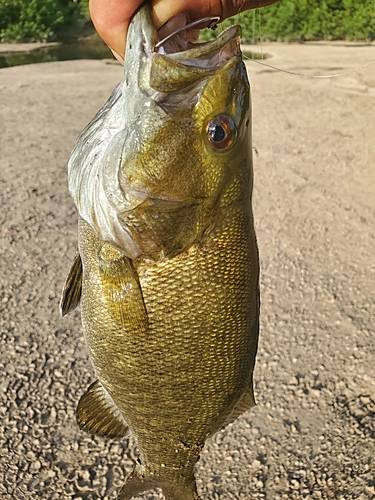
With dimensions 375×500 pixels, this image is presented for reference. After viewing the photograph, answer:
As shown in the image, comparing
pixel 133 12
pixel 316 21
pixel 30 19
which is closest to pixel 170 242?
pixel 133 12

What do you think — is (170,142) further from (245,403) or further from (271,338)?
(271,338)

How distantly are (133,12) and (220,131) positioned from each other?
357mm

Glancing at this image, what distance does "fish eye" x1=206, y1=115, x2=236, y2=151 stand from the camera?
4.45ft

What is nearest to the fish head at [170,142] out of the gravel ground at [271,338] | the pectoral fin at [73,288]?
the pectoral fin at [73,288]

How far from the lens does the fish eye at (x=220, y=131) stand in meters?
1.36

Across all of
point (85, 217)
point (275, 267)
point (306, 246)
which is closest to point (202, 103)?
point (85, 217)

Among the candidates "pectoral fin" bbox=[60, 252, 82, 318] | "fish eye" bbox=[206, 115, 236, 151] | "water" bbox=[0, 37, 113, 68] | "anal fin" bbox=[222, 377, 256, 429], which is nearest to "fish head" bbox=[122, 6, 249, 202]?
"fish eye" bbox=[206, 115, 236, 151]

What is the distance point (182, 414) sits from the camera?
1698 millimetres

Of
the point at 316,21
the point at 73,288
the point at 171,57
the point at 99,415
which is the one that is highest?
the point at 171,57

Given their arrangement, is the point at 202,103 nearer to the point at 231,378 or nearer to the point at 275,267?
the point at 231,378

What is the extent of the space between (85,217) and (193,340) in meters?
0.48

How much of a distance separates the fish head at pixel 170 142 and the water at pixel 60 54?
1505cm

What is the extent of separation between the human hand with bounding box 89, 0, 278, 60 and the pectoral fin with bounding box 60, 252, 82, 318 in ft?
2.33

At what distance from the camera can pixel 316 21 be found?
12.9 metres
